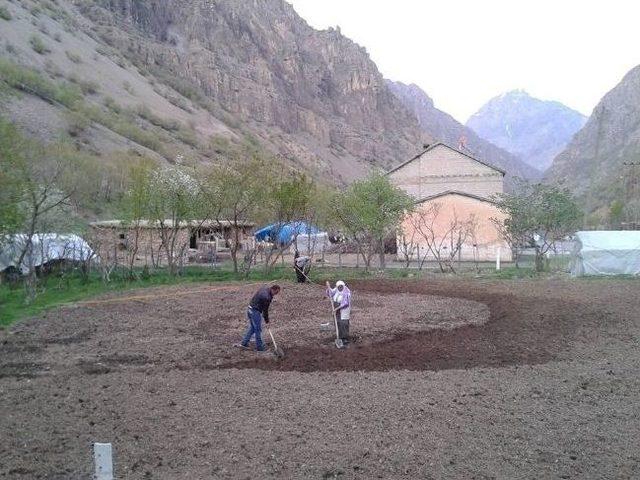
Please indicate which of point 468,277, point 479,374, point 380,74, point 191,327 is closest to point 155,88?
point 468,277

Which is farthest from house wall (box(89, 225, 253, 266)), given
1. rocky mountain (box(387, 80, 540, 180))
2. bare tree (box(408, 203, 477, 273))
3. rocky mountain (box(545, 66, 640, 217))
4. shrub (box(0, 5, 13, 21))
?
rocky mountain (box(387, 80, 540, 180))

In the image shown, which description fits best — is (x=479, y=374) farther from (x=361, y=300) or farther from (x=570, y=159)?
(x=570, y=159)

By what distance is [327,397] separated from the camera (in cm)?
780

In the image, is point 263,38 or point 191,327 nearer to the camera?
point 191,327

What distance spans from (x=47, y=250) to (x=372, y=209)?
14.3 meters

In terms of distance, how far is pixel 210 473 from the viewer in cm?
551

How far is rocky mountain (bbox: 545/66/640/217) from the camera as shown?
66.5 m

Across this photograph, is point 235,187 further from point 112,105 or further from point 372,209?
point 112,105

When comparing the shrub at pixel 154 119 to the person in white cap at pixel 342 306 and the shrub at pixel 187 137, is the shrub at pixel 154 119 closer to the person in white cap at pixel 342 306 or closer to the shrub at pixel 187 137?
the shrub at pixel 187 137

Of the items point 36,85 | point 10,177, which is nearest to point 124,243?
point 10,177

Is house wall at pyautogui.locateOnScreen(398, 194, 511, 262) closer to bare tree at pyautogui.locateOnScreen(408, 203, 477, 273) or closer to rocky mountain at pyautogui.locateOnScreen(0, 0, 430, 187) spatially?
bare tree at pyautogui.locateOnScreen(408, 203, 477, 273)

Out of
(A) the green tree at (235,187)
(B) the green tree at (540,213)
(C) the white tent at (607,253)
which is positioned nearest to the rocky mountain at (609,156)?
(B) the green tree at (540,213)

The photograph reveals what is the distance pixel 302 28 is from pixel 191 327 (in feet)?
431

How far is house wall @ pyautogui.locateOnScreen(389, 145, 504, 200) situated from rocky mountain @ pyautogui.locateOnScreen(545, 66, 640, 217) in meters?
14.2
